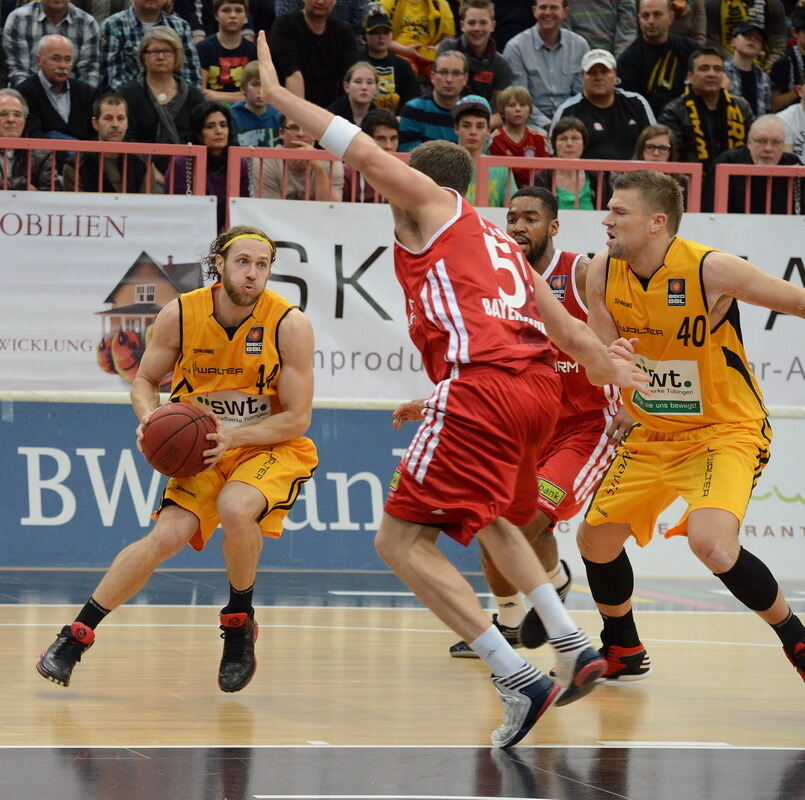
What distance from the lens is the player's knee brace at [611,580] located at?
21.9 ft

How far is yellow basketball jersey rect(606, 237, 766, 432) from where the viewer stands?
20.2 ft

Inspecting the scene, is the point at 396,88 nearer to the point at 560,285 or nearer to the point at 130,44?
the point at 130,44

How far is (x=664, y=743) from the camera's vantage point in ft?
17.7

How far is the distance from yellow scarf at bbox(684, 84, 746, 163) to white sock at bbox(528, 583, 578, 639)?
759 centimetres

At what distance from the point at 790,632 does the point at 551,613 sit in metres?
1.29

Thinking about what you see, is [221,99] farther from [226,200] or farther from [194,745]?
[194,745]

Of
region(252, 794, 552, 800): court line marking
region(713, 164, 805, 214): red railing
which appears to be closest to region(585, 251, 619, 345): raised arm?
region(252, 794, 552, 800): court line marking

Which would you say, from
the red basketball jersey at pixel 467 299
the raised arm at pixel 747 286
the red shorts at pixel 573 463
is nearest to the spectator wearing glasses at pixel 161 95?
the red shorts at pixel 573 463

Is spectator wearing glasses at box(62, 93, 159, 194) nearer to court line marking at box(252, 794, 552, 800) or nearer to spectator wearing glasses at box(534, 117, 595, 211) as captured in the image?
spectator wearing glasses at box(534, 117, 595, 211)

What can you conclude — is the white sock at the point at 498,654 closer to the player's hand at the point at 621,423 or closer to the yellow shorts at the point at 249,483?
the yellow shorts at the point at 249,483

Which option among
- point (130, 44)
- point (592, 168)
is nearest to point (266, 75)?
point (592, 168)

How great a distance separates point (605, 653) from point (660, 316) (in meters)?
1.64

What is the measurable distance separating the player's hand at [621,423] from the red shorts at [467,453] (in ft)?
5.05

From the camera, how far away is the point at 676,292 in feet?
20.2
